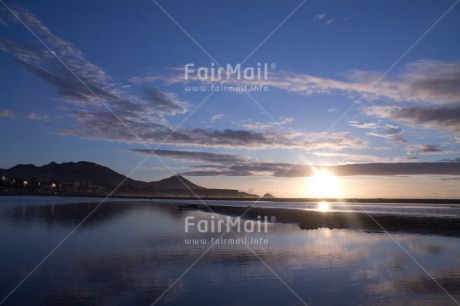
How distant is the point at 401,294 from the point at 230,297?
779 cm

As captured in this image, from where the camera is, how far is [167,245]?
32312mm

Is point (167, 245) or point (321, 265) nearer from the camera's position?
point (321, 265)

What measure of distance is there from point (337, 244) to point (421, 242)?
9.28 meters

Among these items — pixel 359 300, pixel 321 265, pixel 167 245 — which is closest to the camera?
pixel 359 300

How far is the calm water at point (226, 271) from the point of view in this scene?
55.5ft

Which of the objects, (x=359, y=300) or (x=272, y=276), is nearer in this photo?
(x=359, y=300)

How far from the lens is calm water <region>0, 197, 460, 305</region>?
16.9 meters

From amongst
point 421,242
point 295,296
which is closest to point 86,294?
point 295,296

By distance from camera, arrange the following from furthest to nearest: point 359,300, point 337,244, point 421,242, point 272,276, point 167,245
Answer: point 421,242, point 337,244, point 167,245, point 272,276, point 359,300

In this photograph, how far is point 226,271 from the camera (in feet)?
72.9

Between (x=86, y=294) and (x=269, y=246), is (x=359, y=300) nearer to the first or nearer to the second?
(x=86, y=294)

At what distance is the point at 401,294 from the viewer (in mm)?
17891

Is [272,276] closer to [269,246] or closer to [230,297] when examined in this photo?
[230,297]

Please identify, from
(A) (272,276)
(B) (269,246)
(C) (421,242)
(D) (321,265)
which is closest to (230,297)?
(A) (272,276)
